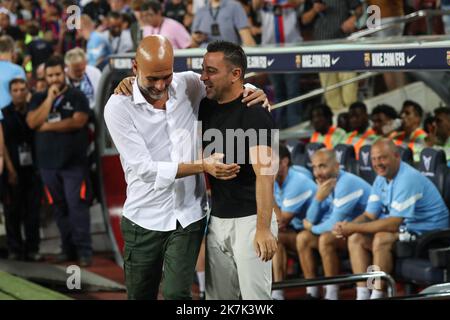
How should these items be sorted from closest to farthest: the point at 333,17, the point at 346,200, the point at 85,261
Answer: the point at 346,200, the point at 85,261, the point at 333,17

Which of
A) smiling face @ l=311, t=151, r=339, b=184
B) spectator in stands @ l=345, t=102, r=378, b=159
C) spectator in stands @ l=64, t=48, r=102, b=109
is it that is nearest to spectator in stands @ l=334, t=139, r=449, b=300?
smiling face @ l=311, t=151, r=339, b=184

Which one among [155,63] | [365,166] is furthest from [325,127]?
[155,63]

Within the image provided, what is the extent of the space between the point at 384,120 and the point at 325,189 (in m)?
1.45

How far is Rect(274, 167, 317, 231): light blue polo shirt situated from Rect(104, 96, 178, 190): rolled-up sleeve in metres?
3.59

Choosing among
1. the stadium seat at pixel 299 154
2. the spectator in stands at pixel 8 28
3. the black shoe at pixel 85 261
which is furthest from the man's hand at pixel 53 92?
the spectator in stands at pixel 8 28

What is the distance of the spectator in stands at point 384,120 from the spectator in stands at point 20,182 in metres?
3.36

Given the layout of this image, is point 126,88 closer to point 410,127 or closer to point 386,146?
point 386,146

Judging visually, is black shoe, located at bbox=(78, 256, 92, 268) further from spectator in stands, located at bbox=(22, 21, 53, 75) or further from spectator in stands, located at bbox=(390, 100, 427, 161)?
spectator in stands, located at bbox=(22, 21, 53, 75)

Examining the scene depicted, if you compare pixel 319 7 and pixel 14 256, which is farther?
pixel 319 7

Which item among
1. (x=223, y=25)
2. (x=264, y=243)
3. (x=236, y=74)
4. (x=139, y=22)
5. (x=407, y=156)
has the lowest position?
(x=264, y=243)

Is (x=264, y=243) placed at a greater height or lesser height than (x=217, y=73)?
lesser

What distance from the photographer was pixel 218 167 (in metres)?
5.15

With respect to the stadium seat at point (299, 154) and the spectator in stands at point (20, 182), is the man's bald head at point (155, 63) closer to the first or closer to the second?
the stadium seat at point (299, 154)

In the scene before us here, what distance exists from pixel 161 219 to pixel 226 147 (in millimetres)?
514
